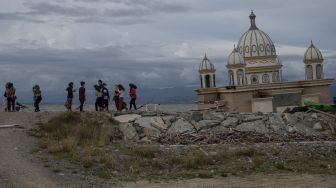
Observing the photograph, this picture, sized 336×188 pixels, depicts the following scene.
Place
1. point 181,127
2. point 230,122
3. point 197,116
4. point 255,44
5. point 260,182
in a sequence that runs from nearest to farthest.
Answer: point 260,182, point 181,127, point 230,122, point 197,116, point 255,44

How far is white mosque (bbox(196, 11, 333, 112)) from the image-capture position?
31578 mm

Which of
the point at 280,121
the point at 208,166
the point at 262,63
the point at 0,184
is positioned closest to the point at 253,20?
the point at 262,63

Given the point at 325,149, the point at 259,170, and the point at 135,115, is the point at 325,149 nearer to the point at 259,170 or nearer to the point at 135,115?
the point at 259,170

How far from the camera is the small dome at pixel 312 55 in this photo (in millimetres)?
37500

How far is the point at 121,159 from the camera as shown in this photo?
49.4 ft

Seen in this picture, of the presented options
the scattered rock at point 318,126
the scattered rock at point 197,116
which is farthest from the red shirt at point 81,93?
the scattered rock at point 318,126

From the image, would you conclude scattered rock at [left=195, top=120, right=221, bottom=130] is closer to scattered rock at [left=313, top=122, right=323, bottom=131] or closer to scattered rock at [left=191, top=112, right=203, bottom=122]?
scattered rock at [left=191, top=112, right=203, bottom=122]

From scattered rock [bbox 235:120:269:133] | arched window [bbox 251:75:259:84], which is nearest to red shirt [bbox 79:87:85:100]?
scattered rock [bbox 235:120:269:133]

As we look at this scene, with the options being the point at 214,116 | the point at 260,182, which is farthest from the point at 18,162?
the point at 214,116

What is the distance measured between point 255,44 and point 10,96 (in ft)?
79.7

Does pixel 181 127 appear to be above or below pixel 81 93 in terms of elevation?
below

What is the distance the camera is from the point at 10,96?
21891mm

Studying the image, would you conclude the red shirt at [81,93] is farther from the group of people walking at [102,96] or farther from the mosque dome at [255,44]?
the mosque dome at [255,44]

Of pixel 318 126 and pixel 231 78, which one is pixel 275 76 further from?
pixel 318 126
